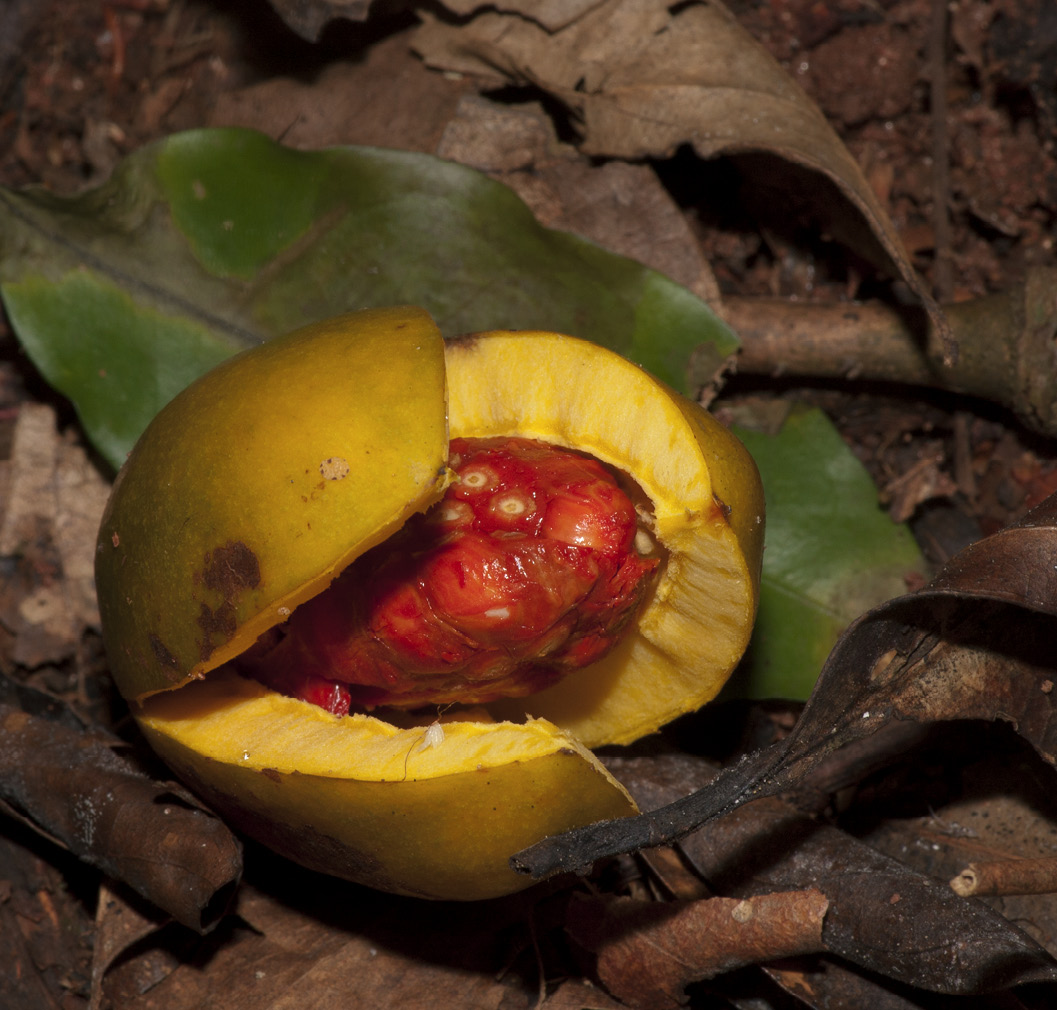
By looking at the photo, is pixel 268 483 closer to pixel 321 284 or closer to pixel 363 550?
pixel 363 550

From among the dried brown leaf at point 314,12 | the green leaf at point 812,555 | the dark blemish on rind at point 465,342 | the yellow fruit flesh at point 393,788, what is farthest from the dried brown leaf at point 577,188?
the yellow fruit flesh at point 393,788

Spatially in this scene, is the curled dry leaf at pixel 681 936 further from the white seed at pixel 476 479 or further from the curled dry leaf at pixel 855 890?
the white seed at pixel 476 479

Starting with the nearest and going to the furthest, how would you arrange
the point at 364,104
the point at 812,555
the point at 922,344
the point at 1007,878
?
the point at 1007,878 → the point at 812,555 → the point at 922,344 → the point at 364,104

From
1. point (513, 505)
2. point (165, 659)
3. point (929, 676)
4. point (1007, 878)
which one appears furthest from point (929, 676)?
point (165, 659)

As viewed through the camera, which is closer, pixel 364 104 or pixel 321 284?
pixel 321 284

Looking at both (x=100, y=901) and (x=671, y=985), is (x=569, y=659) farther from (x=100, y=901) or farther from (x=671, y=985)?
(x=100, y=901)

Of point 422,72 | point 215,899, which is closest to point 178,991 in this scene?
point 215,899
